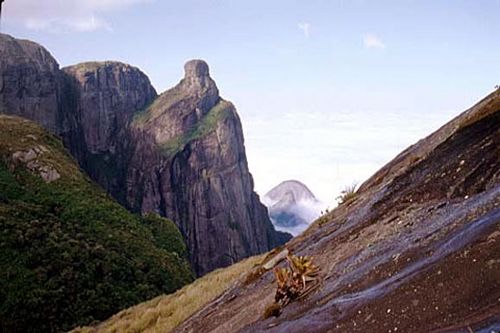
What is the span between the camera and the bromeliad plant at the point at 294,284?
462 inches

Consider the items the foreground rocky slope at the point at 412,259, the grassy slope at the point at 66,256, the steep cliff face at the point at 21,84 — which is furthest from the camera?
the steep cliff face at the point at 21,84

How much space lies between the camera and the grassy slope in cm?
5125

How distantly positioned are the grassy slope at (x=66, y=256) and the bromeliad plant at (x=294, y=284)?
4227cm

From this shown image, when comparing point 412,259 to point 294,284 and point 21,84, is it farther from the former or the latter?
point 21,84

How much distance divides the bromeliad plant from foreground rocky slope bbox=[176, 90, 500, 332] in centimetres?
23

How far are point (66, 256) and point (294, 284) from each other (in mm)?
48574

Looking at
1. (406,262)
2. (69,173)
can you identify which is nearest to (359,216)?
(406,262)

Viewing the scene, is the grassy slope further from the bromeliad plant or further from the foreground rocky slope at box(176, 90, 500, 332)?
the bromeliad plant

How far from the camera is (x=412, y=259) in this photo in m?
9.70

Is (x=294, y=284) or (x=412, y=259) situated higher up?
(x=294, y=284)

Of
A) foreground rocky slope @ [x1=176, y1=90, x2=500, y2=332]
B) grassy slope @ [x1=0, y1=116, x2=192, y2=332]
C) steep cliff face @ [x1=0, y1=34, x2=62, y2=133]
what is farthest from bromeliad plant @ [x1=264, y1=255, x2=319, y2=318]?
steep cliff face @ [x1=0, y1=34, x2=62, y2=133]

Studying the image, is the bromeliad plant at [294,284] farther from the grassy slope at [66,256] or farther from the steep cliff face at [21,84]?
the steep cliff face at [21,84]

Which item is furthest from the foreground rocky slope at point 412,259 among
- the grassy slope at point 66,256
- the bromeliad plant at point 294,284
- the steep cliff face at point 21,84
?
the steep cliff face at point 21,84

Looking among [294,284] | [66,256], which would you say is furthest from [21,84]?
[294,284]
